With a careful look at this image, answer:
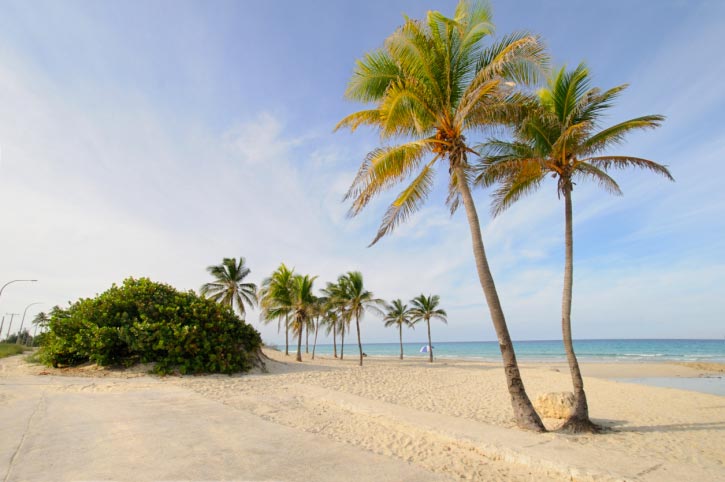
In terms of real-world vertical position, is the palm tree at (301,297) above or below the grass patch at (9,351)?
above

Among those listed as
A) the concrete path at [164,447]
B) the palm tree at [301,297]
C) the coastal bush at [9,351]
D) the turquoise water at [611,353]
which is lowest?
the turquoise water at [611,353]

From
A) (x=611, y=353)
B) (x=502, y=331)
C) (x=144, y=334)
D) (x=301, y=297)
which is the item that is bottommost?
(x=611, y=353)

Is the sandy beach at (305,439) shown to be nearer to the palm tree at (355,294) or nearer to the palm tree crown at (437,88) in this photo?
the palm tree crown at (437,88)

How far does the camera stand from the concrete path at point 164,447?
4020 mm

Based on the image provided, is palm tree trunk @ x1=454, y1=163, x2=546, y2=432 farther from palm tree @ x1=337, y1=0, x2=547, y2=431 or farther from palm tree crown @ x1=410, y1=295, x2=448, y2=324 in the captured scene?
palm tree crown @ x1=410, y1=295, x2=448, y2=324

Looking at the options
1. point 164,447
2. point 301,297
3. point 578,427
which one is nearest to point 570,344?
point 578,427

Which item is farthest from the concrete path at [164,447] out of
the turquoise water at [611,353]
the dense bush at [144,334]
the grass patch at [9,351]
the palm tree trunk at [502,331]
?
the turquoise water at [611,353]

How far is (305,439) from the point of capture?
219 inches

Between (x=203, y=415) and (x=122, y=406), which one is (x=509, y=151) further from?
(x=122, y=406)

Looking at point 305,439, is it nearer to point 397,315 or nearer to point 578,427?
point 578,427

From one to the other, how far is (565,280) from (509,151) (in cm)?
332

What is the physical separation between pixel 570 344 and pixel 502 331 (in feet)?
5.43

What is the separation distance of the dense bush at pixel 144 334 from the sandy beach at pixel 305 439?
2904 mm

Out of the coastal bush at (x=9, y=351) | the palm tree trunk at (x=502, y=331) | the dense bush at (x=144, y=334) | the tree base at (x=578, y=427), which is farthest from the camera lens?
the coastal bush at (x=9, y=351)
